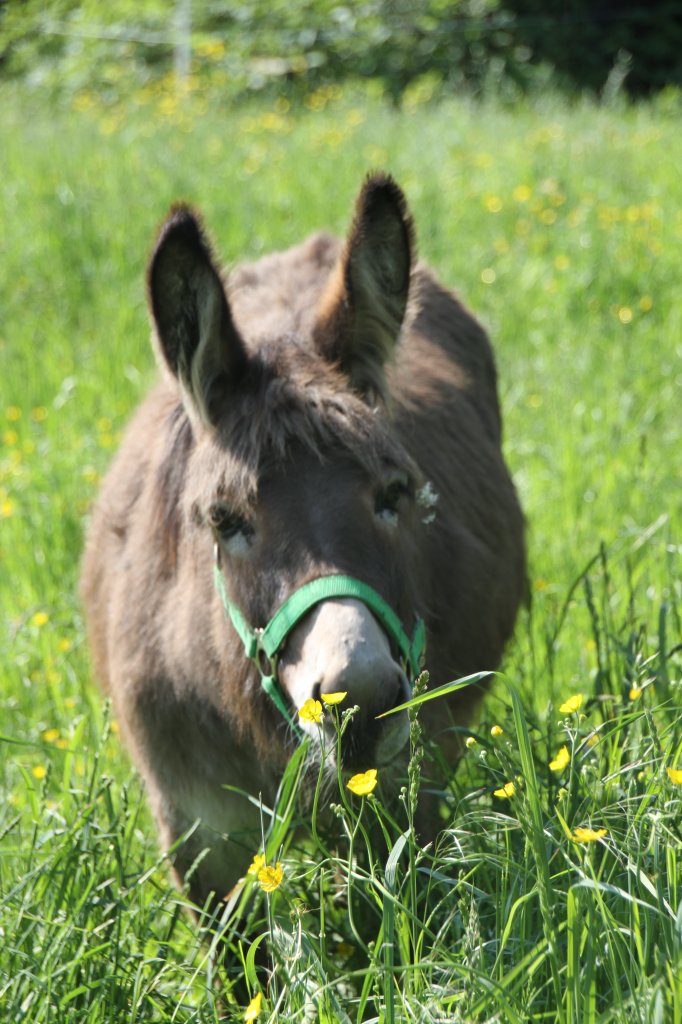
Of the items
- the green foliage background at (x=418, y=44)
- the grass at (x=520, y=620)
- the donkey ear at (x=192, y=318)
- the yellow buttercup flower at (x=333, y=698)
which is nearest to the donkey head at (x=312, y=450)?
the donkey ear at (x=192, y=318)

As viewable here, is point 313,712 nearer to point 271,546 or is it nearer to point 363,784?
point 363,784

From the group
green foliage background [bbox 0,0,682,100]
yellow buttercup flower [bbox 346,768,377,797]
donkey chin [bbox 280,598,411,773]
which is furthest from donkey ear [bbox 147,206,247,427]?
green foliage background [bbox 0,0,682,100]

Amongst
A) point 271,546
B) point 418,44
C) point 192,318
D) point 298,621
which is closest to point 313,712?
point 298,621

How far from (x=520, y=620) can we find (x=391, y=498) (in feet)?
6.02

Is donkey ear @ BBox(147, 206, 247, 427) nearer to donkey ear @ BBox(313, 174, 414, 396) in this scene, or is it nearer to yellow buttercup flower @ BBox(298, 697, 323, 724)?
donkey ear @ BBox(313, 174, 414, 396)

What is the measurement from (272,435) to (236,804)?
0.97m

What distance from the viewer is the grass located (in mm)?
1931

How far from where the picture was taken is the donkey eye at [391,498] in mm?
2529

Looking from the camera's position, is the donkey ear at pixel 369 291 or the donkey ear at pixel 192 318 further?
the donkey ear at pixel 369 291

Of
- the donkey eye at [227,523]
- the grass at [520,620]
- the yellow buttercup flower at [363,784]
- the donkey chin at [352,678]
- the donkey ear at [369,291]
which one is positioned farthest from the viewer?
the donkey ear at [369,291]

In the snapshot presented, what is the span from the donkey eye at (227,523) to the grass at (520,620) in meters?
0.58

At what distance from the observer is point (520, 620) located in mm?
4266

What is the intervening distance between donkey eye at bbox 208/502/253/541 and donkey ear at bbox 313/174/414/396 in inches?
18.3

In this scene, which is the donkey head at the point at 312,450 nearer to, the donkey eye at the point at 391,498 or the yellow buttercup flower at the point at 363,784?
the donkey eye at the point at 391,498
